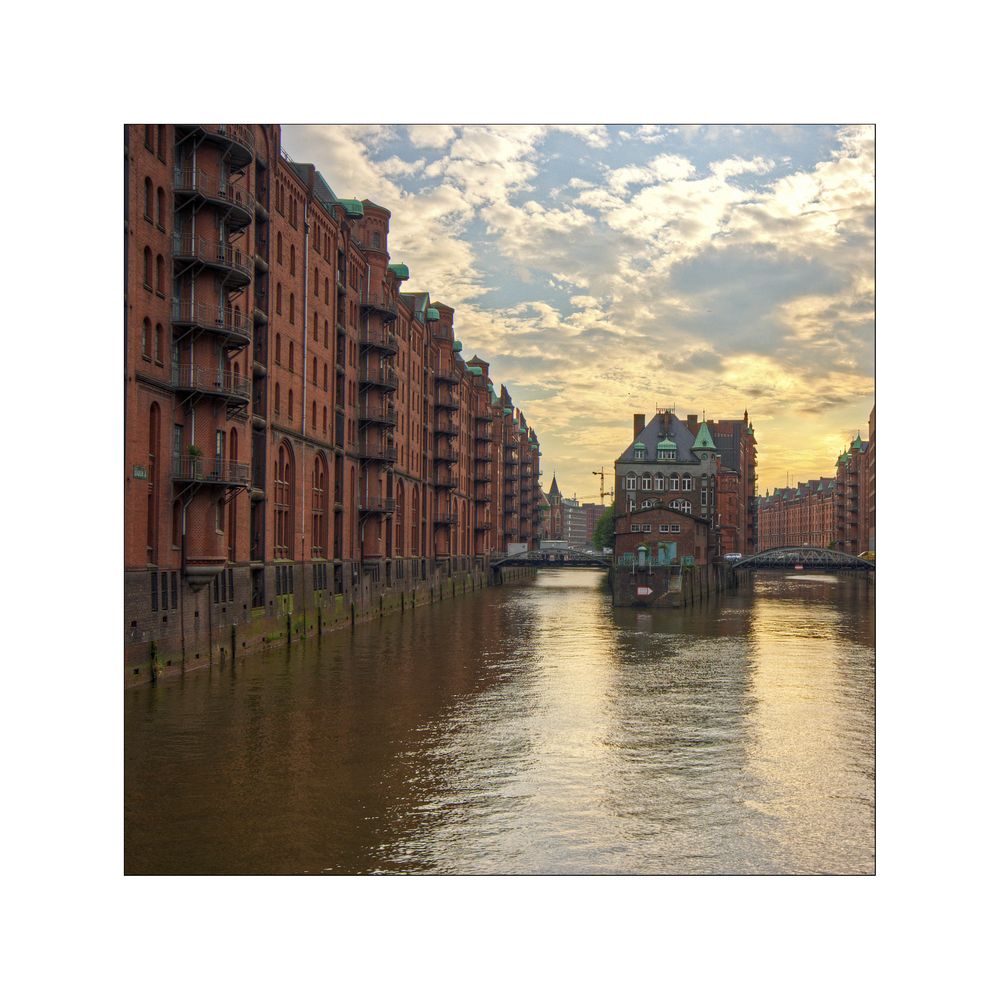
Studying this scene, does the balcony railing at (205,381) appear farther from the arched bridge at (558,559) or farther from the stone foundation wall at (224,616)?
the arched bridge at (558,559)

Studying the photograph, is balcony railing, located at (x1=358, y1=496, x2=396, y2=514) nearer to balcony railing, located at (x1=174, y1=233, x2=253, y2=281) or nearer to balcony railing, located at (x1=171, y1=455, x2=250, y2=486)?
balcony railing, located at (x1=171, y1=455, x2=250, y2=486)

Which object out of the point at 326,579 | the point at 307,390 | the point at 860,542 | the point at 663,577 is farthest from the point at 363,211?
the point at 860,542

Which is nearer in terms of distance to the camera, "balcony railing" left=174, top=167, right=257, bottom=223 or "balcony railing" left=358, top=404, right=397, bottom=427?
"balcony railing" left=174, top=167, right=257, bottom=223

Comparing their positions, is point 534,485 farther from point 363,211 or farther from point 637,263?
point 637,263

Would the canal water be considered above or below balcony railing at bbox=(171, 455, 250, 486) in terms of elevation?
below

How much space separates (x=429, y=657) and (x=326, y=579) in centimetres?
999

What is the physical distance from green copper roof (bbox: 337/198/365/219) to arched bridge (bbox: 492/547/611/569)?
2202 inches

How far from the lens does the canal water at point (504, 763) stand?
55.4ft

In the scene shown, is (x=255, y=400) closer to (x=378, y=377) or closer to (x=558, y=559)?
(x=378, y=377)

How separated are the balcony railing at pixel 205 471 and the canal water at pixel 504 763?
19.7 feet

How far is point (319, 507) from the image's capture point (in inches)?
1948

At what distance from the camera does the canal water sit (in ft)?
55.4

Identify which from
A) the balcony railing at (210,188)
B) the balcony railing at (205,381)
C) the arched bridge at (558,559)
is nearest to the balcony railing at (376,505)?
the balcony railing at (205,381)

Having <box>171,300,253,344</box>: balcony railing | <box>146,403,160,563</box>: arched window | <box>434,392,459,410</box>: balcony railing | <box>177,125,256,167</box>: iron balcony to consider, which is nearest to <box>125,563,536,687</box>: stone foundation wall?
<box>146,403,160,563</box>: arched window
